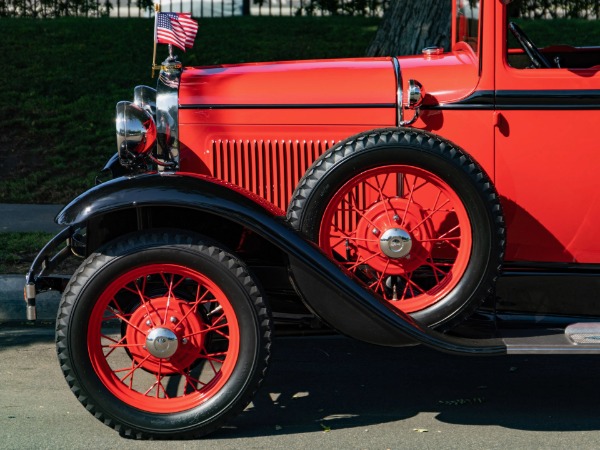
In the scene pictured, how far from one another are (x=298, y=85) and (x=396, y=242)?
905 millimetres

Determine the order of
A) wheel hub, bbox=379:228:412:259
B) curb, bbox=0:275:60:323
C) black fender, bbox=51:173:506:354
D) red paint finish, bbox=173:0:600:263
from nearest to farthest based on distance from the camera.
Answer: black fender, bbox=51:173:506:354 → wheel hub, bbox=379:228:412:259 → red paint finish, bbox=173:0:600:263 → curb, bbox=0:275:60:323

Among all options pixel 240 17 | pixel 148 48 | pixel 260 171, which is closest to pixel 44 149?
pixel 148 48

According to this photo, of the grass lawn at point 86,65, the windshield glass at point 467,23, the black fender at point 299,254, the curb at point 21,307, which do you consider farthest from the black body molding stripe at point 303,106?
the grass lawn at point 86,65

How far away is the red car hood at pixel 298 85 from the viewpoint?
14.7 feet

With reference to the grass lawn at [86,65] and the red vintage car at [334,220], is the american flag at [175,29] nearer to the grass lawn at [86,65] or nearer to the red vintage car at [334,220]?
the red vintage car at [334,220]

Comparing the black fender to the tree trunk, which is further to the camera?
the tree trunk

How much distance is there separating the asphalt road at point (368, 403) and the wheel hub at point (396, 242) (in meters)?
0.75

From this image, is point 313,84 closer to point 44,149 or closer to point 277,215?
point 277,215

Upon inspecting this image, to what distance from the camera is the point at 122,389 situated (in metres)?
4.05

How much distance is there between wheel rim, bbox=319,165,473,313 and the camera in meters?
4.12

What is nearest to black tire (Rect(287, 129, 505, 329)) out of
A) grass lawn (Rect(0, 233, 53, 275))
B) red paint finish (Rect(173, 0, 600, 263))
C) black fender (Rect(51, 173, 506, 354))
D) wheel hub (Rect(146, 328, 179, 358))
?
black fender (Rect(51, 173, 506, 354))

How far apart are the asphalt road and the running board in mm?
412

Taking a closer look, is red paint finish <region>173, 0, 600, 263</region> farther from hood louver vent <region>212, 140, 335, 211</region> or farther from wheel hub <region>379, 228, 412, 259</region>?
wheel hub <region>379, 228, 412, 259</region>

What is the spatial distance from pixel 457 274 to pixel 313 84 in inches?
43.2
